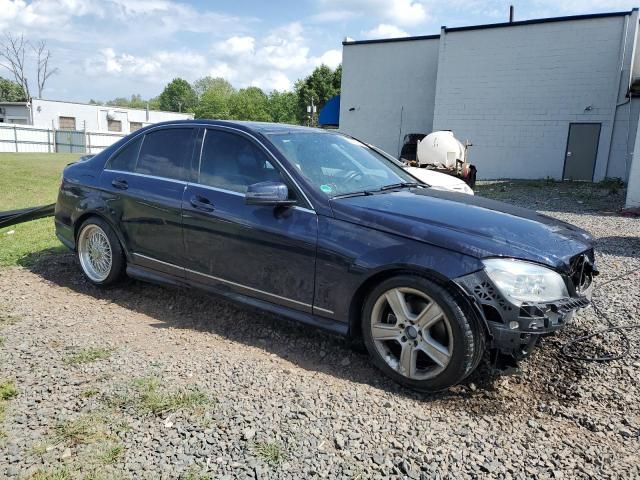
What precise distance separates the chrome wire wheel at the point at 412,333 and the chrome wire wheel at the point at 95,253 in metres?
2.93

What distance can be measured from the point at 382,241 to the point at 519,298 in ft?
2.87

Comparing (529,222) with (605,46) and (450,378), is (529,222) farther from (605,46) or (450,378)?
(605,46)

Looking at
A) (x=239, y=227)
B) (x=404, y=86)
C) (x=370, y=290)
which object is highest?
(x=404, y=86)

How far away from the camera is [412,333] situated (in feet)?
10.3

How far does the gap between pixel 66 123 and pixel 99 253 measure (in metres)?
54.2

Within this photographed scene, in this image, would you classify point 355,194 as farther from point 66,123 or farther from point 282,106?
point 282,106

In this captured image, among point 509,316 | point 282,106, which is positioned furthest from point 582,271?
Answer: point 282,106

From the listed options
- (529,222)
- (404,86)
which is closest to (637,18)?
(404,86)

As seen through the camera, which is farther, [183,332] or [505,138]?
[505,138]

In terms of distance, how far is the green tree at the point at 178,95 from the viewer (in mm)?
123438

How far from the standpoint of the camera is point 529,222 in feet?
11.5

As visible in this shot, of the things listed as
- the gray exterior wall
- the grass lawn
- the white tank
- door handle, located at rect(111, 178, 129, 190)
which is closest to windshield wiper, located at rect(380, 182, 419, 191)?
door handle, located at rect(111, 178, 129, 190)

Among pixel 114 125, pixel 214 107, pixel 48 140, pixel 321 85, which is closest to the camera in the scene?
pixel 48 140

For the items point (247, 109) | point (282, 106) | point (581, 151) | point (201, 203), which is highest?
point (282, 106)
